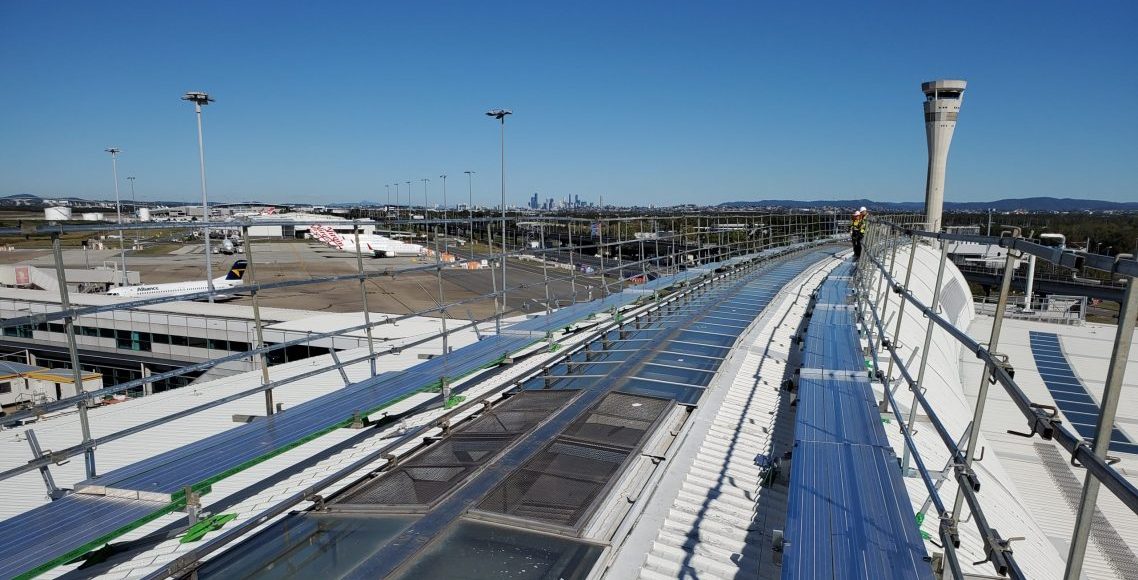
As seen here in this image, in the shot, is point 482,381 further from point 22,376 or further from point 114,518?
point 22,376

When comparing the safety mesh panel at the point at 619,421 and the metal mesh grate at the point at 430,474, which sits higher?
the safety mesh panel at the point at 619,421

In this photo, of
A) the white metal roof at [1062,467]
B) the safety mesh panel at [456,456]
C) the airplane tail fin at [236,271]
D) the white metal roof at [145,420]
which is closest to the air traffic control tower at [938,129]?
the white metal roof at [1062,467]

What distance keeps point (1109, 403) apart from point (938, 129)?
30184mm

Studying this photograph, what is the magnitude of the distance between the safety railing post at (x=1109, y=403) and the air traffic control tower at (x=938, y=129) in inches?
1121

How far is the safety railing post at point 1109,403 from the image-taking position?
1.10 meters

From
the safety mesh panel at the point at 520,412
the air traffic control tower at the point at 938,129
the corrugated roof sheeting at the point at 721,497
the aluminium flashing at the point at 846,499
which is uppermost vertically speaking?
the air traffic control tower at the point at 938,129

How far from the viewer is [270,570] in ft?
8.25

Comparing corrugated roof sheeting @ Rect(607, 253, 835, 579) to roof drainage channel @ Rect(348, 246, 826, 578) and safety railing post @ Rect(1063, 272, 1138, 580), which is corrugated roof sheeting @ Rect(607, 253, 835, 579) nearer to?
roof drainage channel @ Rect(348, 246, 826, 578)

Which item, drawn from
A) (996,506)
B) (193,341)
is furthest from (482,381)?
(193,341)

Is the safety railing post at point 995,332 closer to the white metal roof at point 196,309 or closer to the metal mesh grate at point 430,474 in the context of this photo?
the metal mesh grate at point 430,474

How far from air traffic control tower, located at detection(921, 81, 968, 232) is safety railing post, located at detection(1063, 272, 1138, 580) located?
1121 inches

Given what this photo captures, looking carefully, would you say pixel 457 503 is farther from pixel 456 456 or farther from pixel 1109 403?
pixel 1109 403

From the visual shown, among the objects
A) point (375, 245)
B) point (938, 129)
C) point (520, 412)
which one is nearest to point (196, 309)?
point (520, 412)

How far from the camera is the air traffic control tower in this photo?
26016 mm
